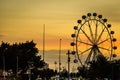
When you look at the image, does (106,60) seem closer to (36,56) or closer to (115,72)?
(115,72)

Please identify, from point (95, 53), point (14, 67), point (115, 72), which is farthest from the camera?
point (14, 67)

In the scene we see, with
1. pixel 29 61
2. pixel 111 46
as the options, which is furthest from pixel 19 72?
pixel 111 46

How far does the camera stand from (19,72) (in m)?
141

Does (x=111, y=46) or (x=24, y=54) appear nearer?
(x=111, y=46)

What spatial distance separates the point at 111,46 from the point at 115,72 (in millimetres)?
5279

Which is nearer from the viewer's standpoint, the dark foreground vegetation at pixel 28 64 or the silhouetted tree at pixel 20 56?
the dark foreground vegetation at pixel 28 64

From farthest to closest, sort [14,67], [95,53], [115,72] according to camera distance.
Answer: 1. [14,67]
2. [115,72]
3. [95,53]

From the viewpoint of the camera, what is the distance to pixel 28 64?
457 feet

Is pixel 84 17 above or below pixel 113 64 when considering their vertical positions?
above

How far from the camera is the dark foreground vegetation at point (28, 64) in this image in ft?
391

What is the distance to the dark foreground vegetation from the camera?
11912 centimetres

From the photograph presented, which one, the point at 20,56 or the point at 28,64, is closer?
the point at 20,56

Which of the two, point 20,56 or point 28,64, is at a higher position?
point 20,56

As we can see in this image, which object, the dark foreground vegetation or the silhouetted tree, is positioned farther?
the silhouetted tree
